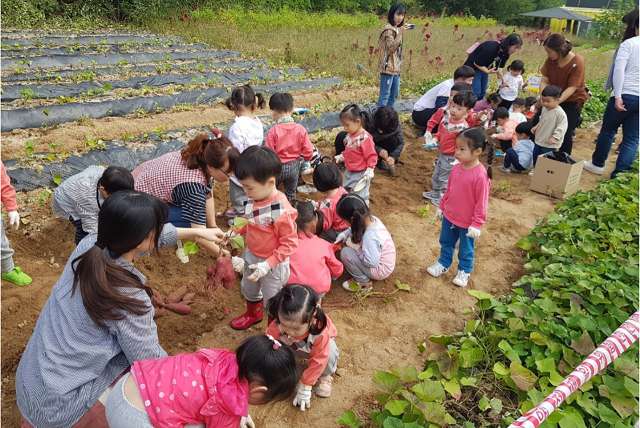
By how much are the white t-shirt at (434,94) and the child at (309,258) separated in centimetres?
485

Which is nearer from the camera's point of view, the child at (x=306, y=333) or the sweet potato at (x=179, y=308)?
the child at (x=306, y=333)

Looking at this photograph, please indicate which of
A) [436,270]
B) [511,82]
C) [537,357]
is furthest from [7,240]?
[511,82]

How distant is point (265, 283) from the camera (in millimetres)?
2979

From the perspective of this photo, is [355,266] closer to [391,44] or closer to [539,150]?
[539,150]

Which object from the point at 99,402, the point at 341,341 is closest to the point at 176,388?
the point at 99,402

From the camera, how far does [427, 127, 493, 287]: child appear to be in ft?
11.5

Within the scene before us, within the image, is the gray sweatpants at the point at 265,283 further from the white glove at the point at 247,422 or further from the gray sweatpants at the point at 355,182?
the gray sweatpants at the point at 355,182

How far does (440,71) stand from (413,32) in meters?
6.68

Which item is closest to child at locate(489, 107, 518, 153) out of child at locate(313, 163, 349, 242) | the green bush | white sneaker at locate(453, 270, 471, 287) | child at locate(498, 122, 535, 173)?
child at locate(498, 122, 535, 173)

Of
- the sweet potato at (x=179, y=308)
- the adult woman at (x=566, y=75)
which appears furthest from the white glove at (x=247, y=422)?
the adult woman at (x=566, y=75)

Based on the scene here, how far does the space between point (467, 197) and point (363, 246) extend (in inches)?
37.7

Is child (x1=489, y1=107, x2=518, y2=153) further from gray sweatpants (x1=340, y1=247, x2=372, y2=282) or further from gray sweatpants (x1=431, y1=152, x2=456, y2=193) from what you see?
gray sweatpants (x1=340, y1=247, x2=372, y2=282)

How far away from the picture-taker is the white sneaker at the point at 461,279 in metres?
3.92

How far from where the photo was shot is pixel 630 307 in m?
3.26
